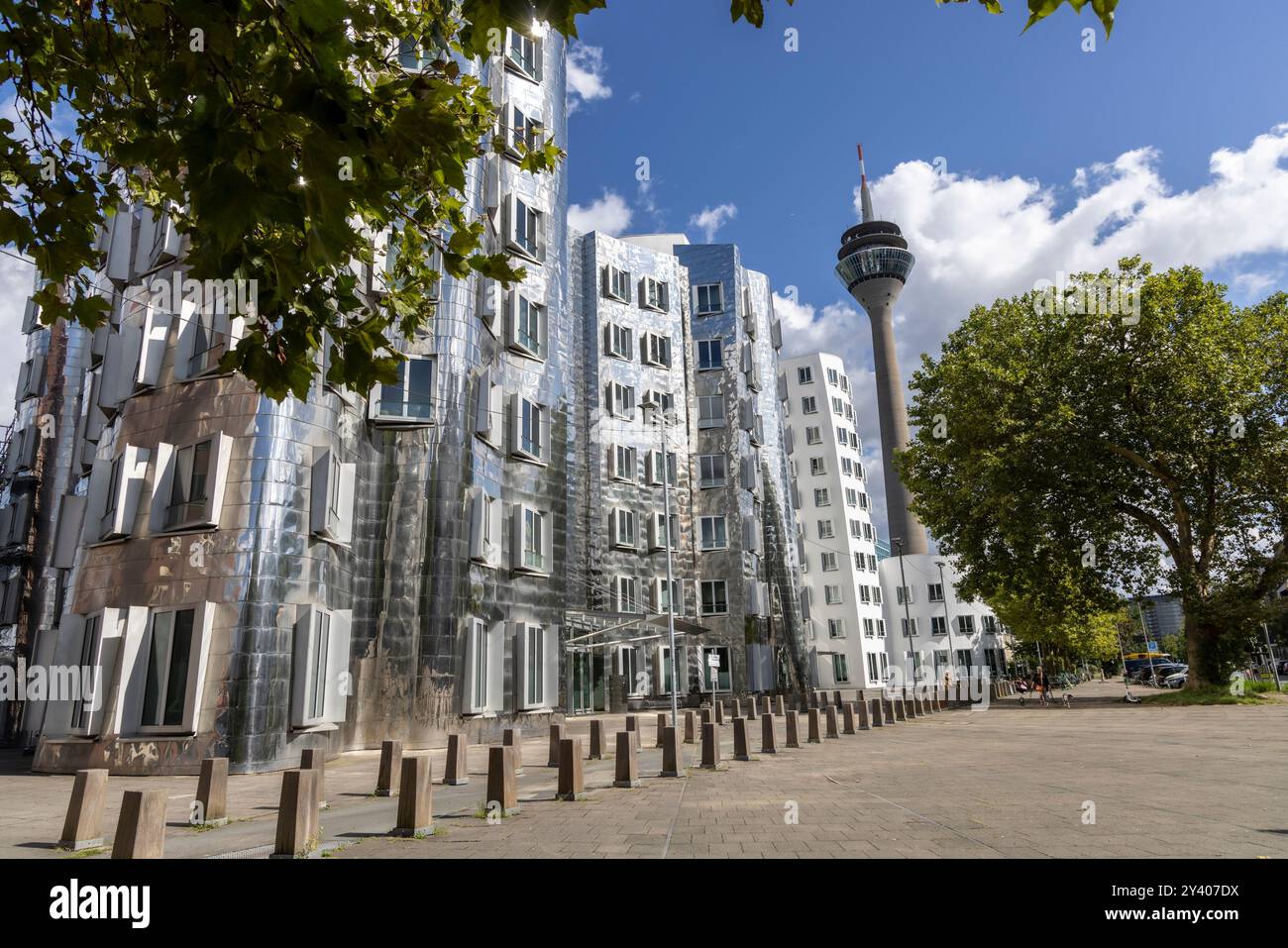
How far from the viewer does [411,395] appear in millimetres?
20969

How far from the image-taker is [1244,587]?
2784cm

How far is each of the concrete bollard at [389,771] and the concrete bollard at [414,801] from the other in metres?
4.01

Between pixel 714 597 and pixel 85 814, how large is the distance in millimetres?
34106

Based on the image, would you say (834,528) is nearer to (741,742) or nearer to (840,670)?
(840,670)

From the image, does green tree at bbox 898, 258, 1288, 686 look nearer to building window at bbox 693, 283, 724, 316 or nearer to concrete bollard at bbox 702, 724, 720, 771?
building window at bbox 693, 283, 724, 316

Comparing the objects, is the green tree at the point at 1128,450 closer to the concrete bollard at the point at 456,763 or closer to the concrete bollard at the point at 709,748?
the concrete bollard at the point at 709,748

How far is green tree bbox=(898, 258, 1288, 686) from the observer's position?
27.9 metres

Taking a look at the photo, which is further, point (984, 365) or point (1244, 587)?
point (984, 365)

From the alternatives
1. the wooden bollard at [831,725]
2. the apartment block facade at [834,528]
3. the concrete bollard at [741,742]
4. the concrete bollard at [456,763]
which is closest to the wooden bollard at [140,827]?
the concrete bollard at [456,763]

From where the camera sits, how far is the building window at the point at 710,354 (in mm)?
44750

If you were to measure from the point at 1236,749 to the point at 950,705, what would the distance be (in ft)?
80.7

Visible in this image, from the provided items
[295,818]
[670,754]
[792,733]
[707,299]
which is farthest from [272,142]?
[707,299]
